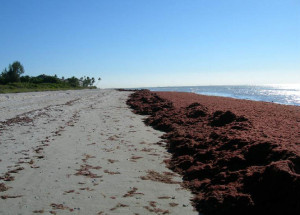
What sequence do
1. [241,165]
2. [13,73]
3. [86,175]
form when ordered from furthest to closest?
[13,73] → [86,175] → [241,165]

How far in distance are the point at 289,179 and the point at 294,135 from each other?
293 cm

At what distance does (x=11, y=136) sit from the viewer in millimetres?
9320

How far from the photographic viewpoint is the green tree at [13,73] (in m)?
79.0

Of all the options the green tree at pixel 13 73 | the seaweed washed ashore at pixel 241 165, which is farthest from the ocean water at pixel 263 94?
the green tree at pixel 13 73

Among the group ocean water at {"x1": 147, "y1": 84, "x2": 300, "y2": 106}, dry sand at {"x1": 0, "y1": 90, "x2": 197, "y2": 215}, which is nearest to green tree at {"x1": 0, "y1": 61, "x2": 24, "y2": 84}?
ocean water at {"x1": 147, "y1": 84, "x2": 300, "y2": 106}

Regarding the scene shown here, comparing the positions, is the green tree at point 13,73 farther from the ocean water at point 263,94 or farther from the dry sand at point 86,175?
the dry sand at point 86,175

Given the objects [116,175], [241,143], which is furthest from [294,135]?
[116,175]

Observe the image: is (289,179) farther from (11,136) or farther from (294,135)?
(11,136)

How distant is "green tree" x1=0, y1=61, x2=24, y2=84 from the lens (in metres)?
79.0

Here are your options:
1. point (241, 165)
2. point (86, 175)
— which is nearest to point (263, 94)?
point (241, 165)

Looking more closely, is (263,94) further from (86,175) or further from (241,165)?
(86,175)

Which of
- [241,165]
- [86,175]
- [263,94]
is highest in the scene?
[263,94]

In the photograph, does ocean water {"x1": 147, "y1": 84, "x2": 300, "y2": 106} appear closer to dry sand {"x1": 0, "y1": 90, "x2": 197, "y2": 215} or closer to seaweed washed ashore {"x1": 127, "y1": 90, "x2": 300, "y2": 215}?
seaweed washed ashore {"x1": 127, "y1": 90, "x2": 300, "y2": 215}

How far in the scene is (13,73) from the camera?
262 feet
